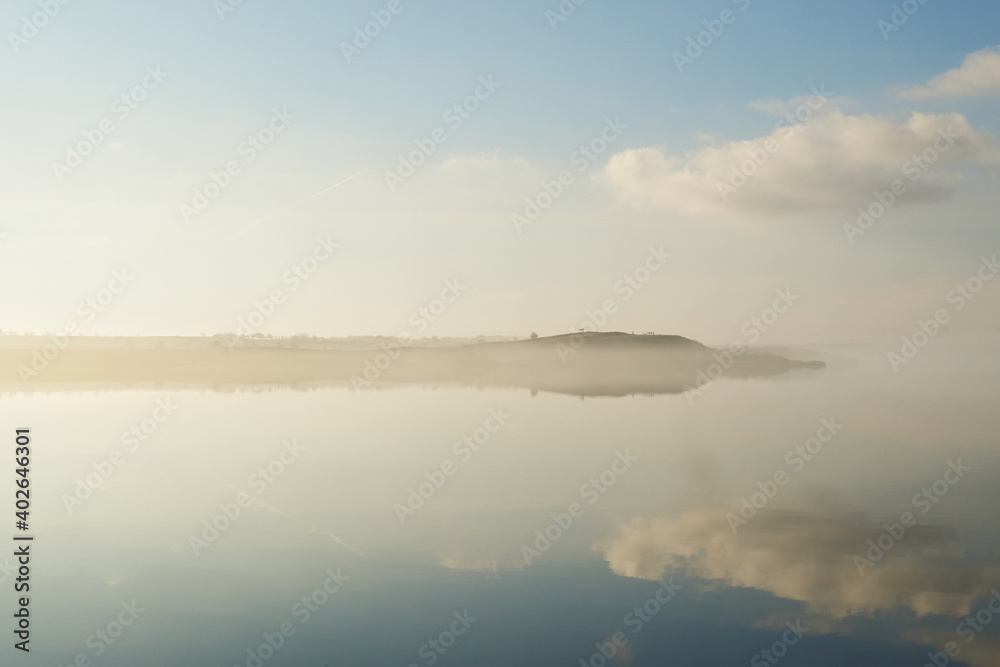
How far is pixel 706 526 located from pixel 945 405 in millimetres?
22646

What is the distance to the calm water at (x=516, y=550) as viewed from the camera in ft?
25.0

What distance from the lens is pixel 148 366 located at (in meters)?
70.0

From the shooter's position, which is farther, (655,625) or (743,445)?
(743,445)

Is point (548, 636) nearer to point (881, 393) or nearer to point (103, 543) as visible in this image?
point (103, 543)

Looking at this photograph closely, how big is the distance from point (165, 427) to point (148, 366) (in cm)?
5131

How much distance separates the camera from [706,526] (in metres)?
11.4

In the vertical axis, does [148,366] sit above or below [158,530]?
above

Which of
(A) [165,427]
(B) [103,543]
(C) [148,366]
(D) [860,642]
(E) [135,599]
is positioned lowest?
(D) [860,642]

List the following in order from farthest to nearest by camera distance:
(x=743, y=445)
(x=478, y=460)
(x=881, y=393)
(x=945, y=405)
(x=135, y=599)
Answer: (x=881, y=393), (x=945, y=405), (x=743, y=445), (x=478, y=460), (x=135, y=599)

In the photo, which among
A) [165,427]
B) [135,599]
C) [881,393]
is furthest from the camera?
[881,393]

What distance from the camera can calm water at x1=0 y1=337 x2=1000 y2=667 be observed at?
7.61 meters

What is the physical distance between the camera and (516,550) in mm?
10438

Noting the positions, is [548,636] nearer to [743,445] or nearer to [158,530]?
[158,530]

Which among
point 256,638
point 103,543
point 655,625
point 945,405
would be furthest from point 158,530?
point 945,405
